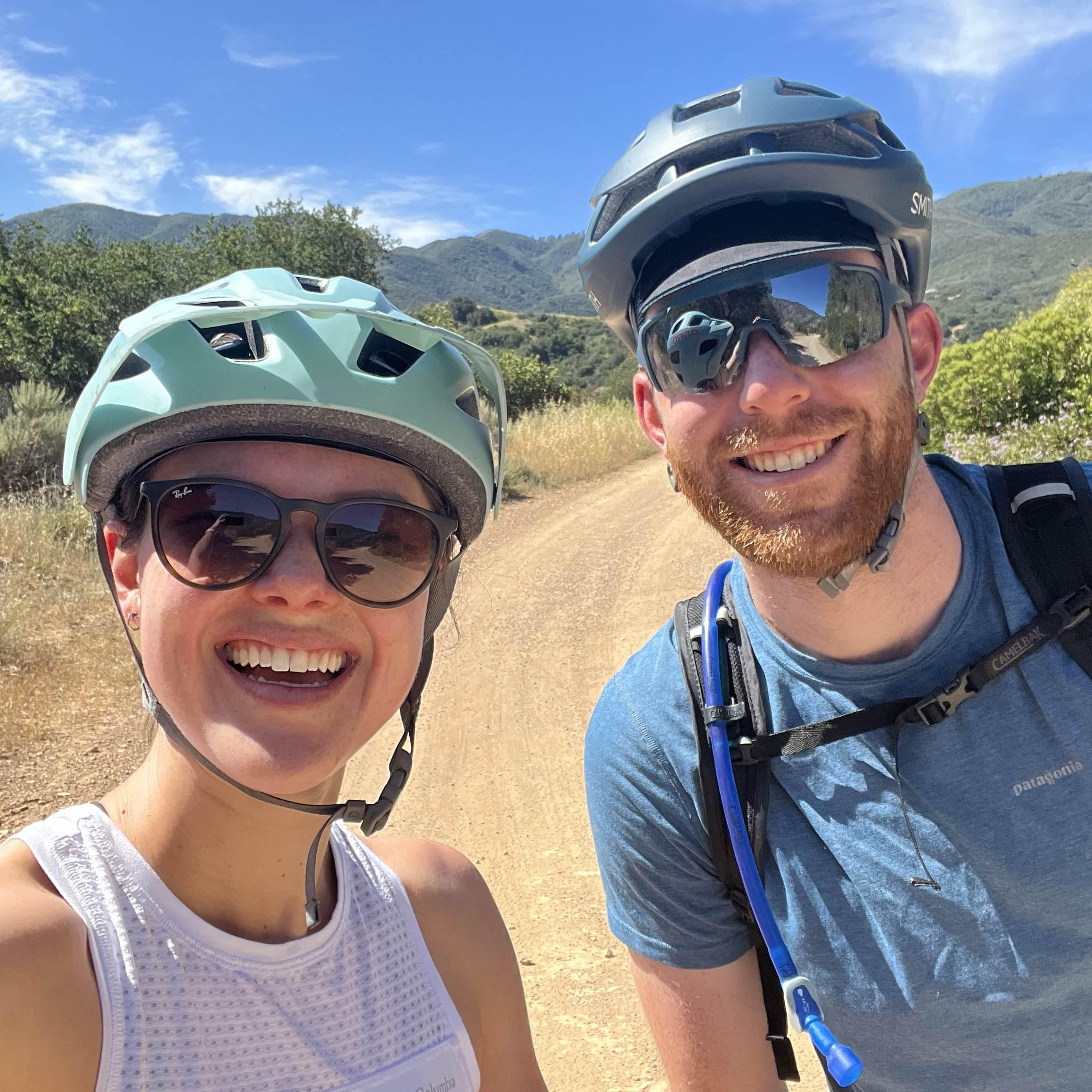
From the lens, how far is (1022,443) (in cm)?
916

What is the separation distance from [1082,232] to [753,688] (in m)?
109

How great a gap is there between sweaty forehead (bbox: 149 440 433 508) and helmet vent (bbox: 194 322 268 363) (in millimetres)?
170

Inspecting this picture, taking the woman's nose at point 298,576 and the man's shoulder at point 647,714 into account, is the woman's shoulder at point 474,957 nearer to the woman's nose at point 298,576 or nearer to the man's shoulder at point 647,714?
the man's shoulder at point 647,714

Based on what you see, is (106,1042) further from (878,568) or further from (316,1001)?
(878,568)

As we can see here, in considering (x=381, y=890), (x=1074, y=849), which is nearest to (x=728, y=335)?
(x=1074, y=849)

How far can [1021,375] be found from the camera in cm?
1002

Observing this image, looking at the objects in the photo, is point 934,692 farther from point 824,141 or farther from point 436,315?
point 436,315

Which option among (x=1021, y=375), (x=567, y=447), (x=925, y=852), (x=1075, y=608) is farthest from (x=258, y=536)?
(x=567, y=447)

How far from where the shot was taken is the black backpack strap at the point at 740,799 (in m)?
1.79

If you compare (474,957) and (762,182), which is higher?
(762,182)

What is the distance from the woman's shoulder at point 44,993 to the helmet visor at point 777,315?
157 centimetres

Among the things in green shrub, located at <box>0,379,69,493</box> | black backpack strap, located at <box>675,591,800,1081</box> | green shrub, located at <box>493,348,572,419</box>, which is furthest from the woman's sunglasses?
green shrub, located at <box>493,348,572,419</box>

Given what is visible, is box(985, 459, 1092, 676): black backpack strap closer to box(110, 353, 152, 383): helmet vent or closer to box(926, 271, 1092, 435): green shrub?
box(110, 353, 152, 383): helmet vent

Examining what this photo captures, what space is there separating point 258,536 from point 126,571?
0.29m
